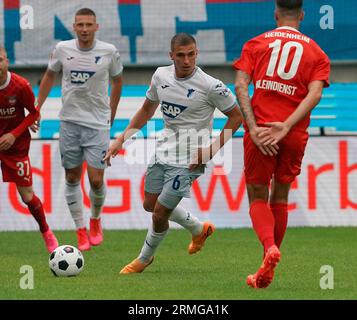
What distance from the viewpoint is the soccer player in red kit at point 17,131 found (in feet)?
32.3

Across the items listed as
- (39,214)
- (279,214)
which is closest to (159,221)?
(279,214)

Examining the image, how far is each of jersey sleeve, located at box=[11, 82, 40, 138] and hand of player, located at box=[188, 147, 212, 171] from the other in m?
2.09

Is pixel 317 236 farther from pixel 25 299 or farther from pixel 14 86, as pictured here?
pixel 25 299

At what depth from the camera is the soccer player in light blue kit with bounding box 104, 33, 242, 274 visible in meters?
8.33

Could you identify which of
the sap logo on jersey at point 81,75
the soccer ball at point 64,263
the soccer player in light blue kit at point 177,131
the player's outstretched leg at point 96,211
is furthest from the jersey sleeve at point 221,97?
the player's outstretched leg at point 96,211

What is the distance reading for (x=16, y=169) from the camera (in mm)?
10086

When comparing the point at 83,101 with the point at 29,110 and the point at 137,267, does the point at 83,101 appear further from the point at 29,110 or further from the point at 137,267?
the point at 137,267

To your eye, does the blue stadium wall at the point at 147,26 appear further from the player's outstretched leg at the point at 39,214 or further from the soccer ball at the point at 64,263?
the soccer ball at the point at 64,263

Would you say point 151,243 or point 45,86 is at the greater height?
point 45,86

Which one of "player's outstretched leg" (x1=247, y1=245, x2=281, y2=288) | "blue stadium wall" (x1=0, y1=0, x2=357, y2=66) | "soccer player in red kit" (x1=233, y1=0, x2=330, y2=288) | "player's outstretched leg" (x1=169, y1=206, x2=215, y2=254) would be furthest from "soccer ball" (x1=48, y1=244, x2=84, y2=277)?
"blue stadium wall" (x1=0, y1=0, x2=357, y2=66)

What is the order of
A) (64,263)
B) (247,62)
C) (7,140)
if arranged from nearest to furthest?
(247,62) → (64,263) → (7,140)

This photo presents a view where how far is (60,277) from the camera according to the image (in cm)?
819

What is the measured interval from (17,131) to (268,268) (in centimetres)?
362
